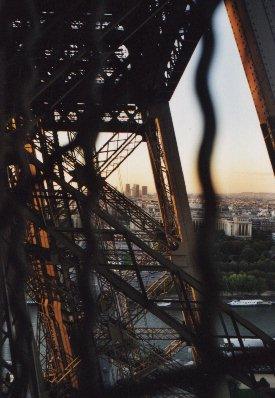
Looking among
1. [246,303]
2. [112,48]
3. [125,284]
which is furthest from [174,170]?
[246,303]

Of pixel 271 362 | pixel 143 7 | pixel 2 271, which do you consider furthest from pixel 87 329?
pixel 143 7

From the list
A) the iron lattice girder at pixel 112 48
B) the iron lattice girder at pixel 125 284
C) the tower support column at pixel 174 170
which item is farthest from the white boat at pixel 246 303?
the iron lattice girder at pixel 125 284

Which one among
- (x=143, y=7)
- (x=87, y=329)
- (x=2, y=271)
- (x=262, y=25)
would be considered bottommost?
(x=87, y=329)

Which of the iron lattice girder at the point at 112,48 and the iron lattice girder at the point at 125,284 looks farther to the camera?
the iron lattice girder at the point at 125,284

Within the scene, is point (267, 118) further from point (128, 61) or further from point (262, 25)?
point (128, 61)

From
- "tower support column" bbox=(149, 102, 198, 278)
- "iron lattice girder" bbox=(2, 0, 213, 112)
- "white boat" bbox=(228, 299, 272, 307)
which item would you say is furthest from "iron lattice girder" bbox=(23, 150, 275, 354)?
"white boat" bbox=(228, 299, 272, 307)

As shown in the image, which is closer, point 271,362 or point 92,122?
point 271,362

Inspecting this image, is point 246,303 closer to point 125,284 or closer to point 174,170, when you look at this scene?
point 174,170

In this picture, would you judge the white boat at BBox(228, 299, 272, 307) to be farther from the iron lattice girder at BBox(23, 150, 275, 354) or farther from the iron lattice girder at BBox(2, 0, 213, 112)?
the iron lattice girder at BBox(23, 150, 275, 354)

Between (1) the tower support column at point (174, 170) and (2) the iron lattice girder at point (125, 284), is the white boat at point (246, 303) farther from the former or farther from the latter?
(2) the iron lattice girder at point (125, 284)
